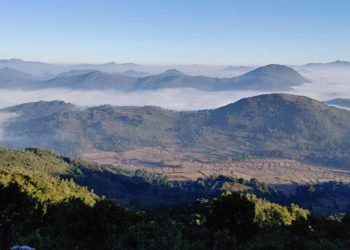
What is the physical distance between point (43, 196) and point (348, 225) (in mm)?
54530

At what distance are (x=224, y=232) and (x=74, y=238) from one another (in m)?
16.4

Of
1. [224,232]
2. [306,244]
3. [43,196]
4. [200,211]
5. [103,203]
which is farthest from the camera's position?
[200,211]

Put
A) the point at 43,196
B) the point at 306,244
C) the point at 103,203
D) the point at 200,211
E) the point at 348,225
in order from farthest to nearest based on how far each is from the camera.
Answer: the point at 200,211 → the point at 43,196 → the point at 348,225 → the point at 103,203 → the point at 306,244

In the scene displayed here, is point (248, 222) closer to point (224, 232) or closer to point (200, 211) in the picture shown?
point (224, 232)

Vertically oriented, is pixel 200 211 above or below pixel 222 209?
below

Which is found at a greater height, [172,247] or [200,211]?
[172,247]

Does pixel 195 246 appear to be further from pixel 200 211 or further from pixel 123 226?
pixel 200 211

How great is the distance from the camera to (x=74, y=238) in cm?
5306

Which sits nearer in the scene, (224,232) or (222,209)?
(224,232)

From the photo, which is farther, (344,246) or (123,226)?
(123,226)

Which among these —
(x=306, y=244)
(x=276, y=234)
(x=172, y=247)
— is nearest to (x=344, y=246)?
(x=306, y=244)

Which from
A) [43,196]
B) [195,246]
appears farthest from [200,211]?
[195,246]

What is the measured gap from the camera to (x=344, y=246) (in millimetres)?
53875

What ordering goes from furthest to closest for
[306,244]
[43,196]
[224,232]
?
[43,196] → [306,244] → [224,232]
